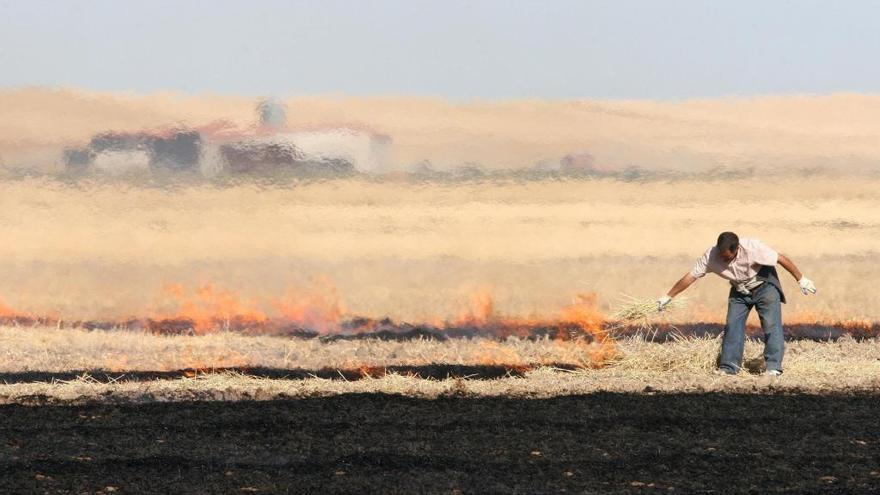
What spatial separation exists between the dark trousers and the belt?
5cm

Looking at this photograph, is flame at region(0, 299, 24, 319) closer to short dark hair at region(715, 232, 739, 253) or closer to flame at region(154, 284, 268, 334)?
flame at region(154, 284, 268, 334)

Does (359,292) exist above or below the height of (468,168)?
below

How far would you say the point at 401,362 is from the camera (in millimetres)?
16969

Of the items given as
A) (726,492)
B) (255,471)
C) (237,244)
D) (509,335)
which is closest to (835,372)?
(509,335)

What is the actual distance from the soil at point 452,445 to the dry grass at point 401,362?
2.16ft

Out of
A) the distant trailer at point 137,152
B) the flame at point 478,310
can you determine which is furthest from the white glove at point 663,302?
the distant trailer at point 137,152

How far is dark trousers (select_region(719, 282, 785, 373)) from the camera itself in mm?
14914

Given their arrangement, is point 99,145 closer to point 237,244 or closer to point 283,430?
point 237,244

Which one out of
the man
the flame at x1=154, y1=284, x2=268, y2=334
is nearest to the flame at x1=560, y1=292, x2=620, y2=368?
the man

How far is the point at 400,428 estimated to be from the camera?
12031mm

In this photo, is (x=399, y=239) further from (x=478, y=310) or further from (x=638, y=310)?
(x=638, y=310)

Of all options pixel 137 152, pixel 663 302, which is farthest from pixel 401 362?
pixel 137 152

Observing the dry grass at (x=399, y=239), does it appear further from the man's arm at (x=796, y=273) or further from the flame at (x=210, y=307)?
the man's arm at (x=796, y=273)

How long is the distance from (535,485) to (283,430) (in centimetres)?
265
